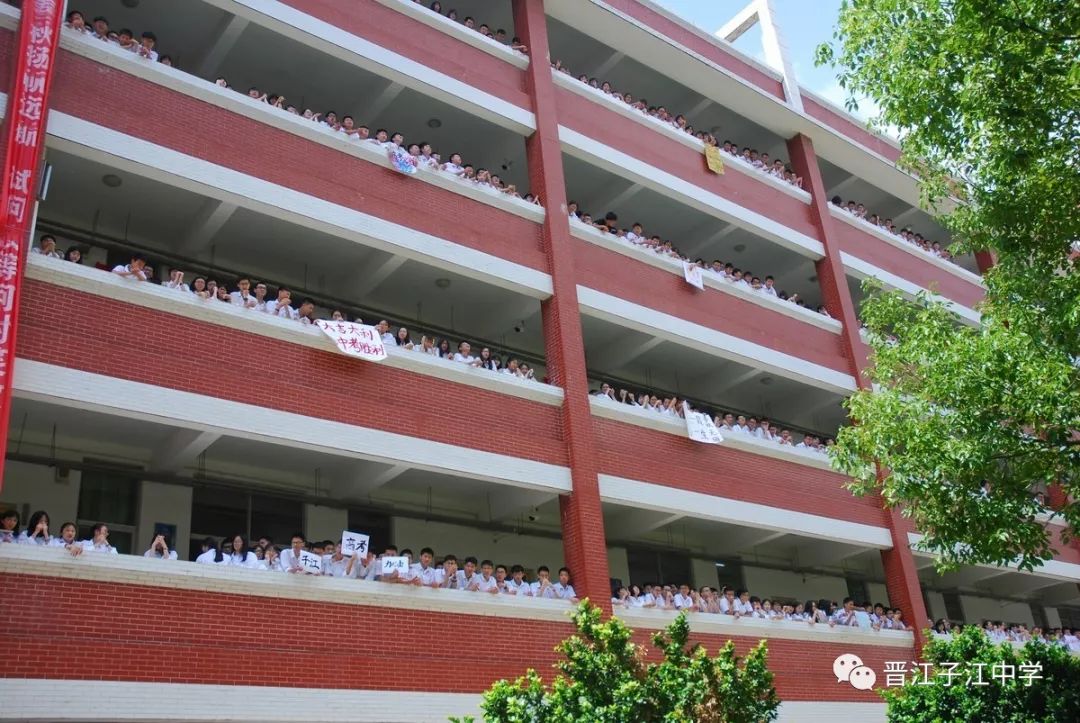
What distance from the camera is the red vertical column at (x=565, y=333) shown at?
16969 millimetres

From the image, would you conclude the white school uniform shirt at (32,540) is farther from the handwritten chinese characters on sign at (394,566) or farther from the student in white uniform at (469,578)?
the student in white uniform at (469,578)

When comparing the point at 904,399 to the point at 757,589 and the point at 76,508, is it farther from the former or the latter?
the point at 76,508

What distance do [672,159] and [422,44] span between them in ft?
22.1

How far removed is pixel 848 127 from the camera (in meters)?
29.1

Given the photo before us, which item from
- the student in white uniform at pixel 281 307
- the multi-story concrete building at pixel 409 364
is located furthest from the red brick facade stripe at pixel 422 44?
the student in white uniform at pixel 281 307

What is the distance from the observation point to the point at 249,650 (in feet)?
42.7

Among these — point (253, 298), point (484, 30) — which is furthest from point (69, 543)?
point (484, 30)

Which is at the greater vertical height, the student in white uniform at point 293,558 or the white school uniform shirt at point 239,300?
the white school uniform shirt at point 239,300

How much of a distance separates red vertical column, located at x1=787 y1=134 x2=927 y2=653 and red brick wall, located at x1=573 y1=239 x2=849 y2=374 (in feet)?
1.62

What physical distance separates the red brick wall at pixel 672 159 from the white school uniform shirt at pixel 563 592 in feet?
32.6

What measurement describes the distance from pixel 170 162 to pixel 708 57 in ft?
48.9

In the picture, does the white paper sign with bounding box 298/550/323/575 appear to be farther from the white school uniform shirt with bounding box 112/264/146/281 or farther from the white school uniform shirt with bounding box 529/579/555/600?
the white school uniform shirt with bounding box 112/264/146/281

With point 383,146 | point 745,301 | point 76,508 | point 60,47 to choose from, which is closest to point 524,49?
point 383,146

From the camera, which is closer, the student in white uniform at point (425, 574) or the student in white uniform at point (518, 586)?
the student in white uniform at point (425, 574)
